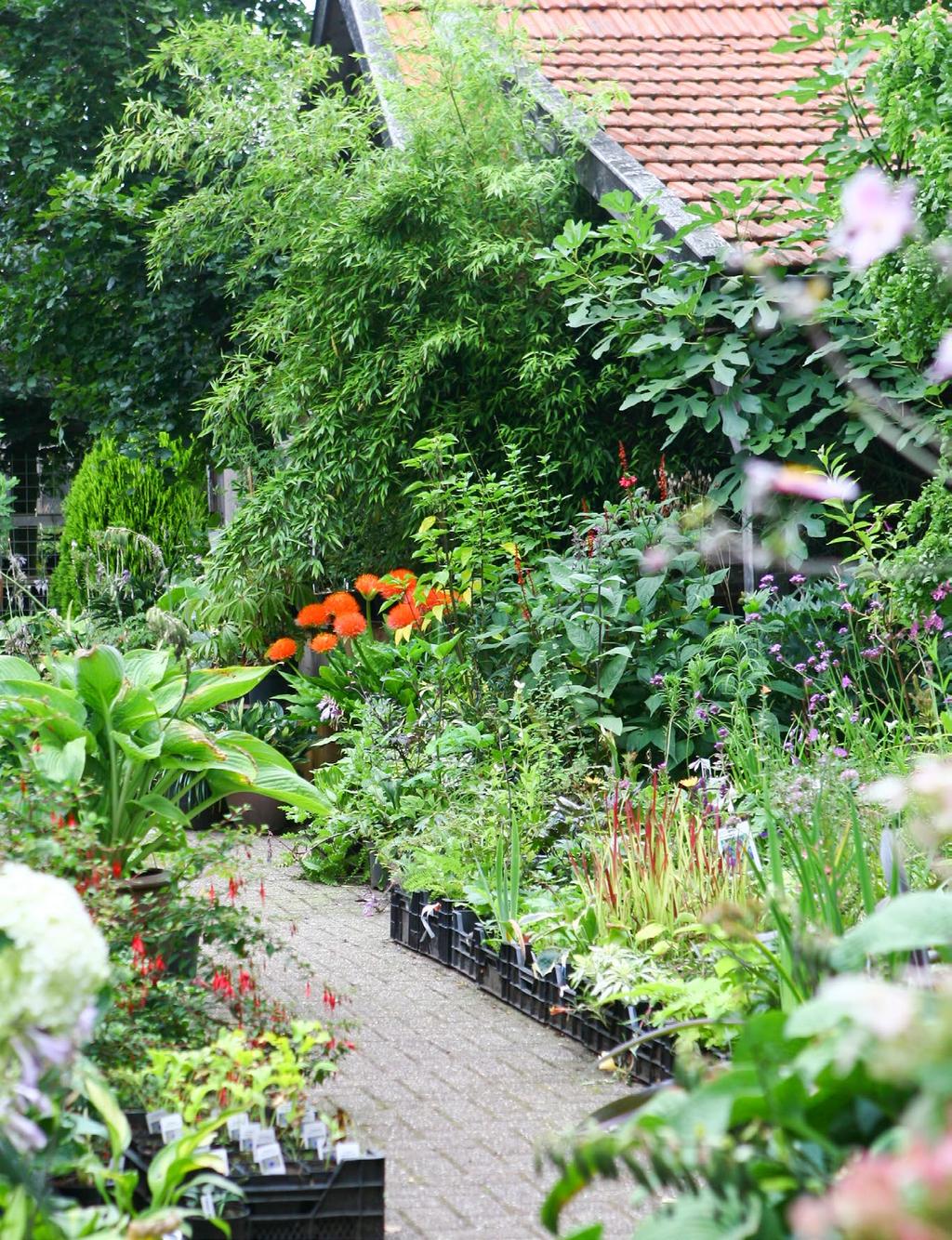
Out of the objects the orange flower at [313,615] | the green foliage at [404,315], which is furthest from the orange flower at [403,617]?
the green foliage at [404,315]

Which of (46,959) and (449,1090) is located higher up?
(46,959)

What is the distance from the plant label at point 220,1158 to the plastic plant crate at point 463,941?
2203 millimetres

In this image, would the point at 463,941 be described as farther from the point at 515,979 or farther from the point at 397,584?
the point at 397,584

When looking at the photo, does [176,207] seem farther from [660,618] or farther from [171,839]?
[171,839]

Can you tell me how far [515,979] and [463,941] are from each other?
17.5 inches

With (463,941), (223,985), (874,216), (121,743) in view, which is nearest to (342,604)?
(463,941)

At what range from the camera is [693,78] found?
9.34 m

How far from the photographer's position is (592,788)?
5.71 m

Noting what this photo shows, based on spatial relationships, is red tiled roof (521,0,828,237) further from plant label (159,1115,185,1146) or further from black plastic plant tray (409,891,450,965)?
plant label (159,1115,185,1146)

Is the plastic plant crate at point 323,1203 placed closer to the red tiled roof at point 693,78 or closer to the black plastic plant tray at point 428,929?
the black plastic plant tray at point 428,929

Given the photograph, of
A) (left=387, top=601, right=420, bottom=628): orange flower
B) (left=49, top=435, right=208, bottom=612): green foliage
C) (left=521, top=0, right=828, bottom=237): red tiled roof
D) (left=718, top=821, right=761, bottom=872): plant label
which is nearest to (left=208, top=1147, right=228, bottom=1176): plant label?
(left=718, top=821, right=761, bottom=872): plant label

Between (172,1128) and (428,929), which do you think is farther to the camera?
(428,929)

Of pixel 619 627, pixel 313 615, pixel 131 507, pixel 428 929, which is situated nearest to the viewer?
pixel 428 929

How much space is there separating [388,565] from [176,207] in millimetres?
3163
